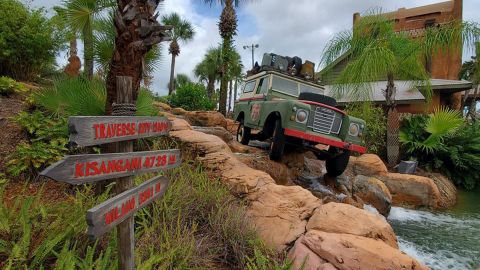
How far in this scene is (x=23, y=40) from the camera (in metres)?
7.93

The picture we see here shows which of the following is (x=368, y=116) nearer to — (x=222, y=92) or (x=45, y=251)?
(x=222, y=92)

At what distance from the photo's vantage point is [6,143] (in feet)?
16.4

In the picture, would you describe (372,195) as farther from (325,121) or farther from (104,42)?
(104,42)

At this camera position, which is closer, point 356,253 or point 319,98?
point 356,253

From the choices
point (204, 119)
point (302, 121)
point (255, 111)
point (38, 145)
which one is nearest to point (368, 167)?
point (255, 111)

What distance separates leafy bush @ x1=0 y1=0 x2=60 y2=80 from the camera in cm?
779

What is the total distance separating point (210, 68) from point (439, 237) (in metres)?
29.5

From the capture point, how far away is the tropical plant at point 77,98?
4.48 metres

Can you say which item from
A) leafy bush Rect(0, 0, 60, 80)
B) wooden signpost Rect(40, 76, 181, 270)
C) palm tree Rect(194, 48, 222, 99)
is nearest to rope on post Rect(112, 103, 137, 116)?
wooden signpost Rect(40, 76, 181, 270)

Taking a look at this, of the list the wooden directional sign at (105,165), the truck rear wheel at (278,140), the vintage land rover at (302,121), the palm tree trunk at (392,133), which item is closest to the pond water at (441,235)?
the vintage land rover at (302,121)

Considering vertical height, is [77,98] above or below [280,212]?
above

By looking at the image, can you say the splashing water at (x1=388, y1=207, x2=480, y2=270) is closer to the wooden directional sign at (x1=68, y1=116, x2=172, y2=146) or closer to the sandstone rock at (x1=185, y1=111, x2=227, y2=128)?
the wooden directional sign at (x1=68, y1=116, x2=172, y2=146)

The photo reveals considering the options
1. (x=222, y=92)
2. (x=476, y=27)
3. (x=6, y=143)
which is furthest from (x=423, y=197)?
(x=222, y=92)

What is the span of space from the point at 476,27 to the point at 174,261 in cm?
1098
